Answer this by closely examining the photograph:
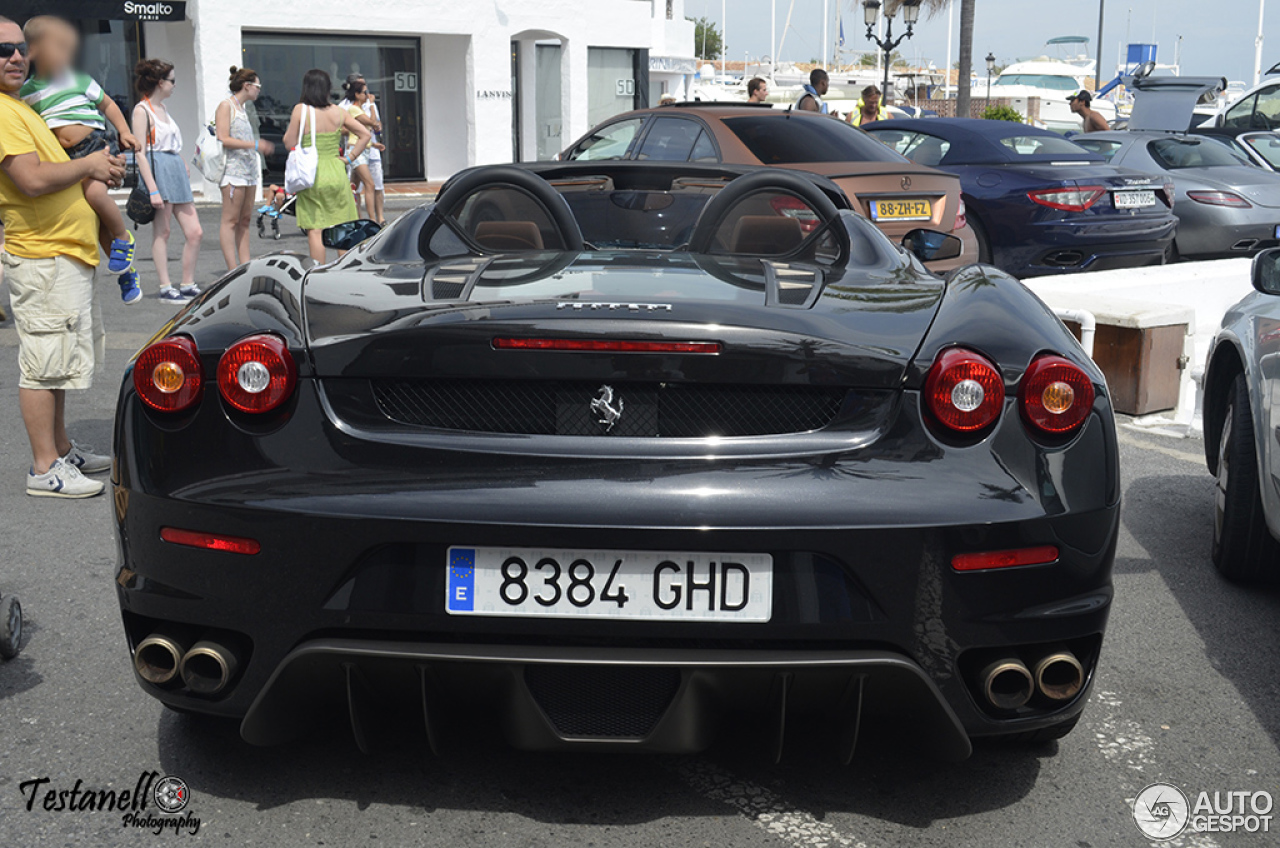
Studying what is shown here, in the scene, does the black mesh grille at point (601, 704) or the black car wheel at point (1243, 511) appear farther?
the black car wheel at point (1243, 511)

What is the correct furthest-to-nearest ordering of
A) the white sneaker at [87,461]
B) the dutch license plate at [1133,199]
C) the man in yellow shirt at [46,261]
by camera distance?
the dutch license plate at [1133,199] < the white sneaker at [87,461] < the man in yellow shirt at [46,261]

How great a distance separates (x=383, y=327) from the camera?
8.69 feet

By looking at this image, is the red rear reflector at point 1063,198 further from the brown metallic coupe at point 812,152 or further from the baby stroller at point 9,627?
the baby stroller at point 9,627

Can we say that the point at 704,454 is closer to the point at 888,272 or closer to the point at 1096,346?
A: the point at 888,272

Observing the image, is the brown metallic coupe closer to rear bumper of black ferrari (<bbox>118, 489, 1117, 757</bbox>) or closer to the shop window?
rear bumper of black ferrari (<bbox>118, 489, 1117, 757</bbox>)

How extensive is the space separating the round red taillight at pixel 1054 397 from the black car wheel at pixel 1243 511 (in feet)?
6.27

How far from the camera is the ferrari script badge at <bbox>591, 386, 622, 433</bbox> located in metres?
2.57

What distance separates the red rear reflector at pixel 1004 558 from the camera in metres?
2.53

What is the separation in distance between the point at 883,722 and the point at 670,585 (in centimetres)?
71

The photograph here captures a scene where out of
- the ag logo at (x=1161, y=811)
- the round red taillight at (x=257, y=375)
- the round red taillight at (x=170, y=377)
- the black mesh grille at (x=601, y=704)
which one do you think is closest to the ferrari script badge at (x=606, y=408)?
the black mesh grille at (x=601, y=704)

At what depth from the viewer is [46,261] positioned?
5.20 metres

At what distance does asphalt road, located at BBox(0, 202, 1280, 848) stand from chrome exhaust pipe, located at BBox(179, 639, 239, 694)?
0.28 meters

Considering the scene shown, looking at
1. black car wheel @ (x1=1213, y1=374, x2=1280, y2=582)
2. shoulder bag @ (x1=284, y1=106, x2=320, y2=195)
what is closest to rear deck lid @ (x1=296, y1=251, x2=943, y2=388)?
black car wheel @ (x1=1213, y1=374, x2=1280, y2=582)

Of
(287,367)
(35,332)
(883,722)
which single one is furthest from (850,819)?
(35,332)
